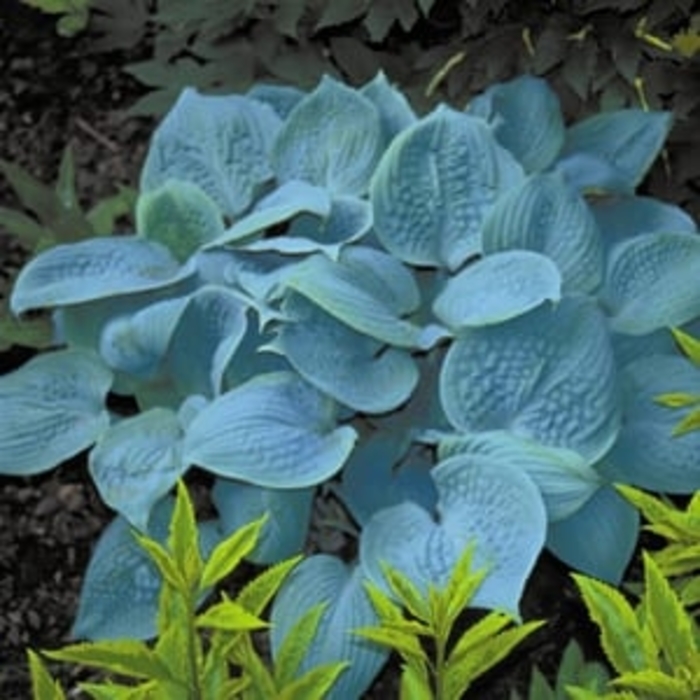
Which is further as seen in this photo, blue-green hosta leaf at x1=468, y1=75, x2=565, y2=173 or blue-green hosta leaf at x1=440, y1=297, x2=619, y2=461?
blue-green hosta leaf at x1=468, y1=75, x2=565, y2=173

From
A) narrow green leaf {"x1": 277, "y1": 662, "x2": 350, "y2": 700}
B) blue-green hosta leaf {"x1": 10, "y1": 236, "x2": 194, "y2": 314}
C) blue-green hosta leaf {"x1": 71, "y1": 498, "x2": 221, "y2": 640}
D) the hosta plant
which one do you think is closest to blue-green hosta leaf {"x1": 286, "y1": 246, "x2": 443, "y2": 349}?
the hosta plant

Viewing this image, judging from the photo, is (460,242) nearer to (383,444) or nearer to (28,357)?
(383,444)

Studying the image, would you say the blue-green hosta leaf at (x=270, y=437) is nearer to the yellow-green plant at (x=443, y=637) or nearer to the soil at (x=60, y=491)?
the soil at (x=60, y=491)

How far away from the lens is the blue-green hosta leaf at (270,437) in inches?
86.0

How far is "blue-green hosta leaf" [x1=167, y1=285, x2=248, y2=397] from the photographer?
7.72 feet

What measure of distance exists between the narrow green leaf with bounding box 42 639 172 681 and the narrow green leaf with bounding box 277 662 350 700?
0.12 metres

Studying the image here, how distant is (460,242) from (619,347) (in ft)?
0.79

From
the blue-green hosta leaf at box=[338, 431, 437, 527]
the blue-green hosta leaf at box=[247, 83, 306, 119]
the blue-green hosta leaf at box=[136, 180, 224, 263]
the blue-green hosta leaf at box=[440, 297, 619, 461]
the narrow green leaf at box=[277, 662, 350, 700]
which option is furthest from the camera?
the blue-green hosta leaf at box=[247, 83, 306, 119]

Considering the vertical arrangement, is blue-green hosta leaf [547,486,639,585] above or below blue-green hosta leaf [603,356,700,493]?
below

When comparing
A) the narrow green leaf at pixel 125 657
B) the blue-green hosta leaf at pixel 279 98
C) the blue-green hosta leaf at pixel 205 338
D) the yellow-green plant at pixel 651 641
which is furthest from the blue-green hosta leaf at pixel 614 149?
the narrow green leaf at pixel 125 657

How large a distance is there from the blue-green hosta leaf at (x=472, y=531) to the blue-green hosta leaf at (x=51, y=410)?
1.29 ft

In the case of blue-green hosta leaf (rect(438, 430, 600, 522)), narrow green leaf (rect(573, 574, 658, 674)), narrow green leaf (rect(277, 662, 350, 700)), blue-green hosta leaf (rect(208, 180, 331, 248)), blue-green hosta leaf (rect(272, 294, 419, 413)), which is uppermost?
narrow green leaf (rect(573, 574, 658, 674))

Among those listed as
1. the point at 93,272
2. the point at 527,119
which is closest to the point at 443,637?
the point at 93,272

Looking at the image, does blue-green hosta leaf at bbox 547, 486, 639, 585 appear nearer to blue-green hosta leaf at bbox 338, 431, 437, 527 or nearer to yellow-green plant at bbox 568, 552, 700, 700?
blue-green hosta leaf at bbox 338, 431, 437, 527
